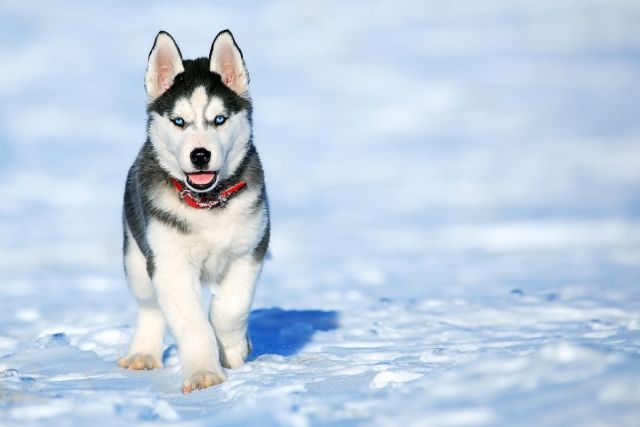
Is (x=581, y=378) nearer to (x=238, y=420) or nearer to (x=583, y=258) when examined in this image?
(x=238, y=420)

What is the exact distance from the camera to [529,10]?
30406 mm

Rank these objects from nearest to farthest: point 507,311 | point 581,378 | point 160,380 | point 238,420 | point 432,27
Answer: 1. point 581,378
2. point 238,420
3. point 160,380
4. point 507,311
5. point 432,27

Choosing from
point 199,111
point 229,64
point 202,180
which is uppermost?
point 229,64

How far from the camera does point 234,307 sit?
4941 millimetres

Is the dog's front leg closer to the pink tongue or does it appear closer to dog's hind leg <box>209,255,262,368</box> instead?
dog's hind leg <box>209,255,262,368</box>

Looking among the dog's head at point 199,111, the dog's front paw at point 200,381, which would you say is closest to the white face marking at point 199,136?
the dog's head at point 199,111

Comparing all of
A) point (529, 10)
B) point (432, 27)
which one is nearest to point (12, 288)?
point (432, 27)

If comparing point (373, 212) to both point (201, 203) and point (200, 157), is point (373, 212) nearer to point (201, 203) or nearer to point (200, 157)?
point (201, 203)

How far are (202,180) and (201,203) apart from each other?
0.59 feet

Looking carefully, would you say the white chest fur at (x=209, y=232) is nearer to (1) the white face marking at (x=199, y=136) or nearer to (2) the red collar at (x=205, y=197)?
(2) the red collar at (x=205, y=197)

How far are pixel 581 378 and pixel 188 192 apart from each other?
7.58ft

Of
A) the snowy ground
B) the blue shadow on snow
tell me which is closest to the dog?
the snowy ground

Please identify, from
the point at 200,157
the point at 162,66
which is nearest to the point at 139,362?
the point at 200,157

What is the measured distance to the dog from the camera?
15.5 ft
